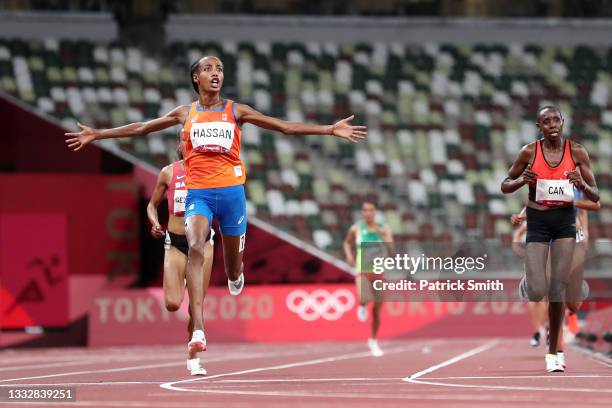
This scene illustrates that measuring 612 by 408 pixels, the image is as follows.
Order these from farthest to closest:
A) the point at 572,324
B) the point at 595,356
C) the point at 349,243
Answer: the point at 349,243, the point at 572,324, the point at 595,356

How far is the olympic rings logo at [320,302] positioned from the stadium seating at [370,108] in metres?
0.98

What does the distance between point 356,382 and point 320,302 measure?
46.3 ft

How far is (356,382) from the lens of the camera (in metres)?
10.5

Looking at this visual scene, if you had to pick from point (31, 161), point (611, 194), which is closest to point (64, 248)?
point (31, 161)

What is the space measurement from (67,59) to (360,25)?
7306 mm

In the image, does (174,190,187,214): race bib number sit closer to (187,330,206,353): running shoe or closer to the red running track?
the red running track

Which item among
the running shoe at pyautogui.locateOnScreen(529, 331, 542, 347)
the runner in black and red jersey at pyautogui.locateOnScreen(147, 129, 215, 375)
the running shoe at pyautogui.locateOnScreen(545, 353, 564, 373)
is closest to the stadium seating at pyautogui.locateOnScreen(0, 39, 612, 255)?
the running shoe at pyautogui.locateOnScreen(529, 331, 542, 347)

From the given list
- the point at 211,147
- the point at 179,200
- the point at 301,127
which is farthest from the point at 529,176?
the point at 179,200

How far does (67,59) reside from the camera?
→ 2739 centimetres

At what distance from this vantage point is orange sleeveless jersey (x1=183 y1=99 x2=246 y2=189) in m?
10.5

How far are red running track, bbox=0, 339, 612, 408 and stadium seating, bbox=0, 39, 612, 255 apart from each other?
9.06 m

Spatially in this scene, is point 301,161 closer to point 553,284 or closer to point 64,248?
point 64,248

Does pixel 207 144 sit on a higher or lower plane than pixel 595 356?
higher

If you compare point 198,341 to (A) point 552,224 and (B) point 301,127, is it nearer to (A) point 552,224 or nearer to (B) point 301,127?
(B) point 301,127
